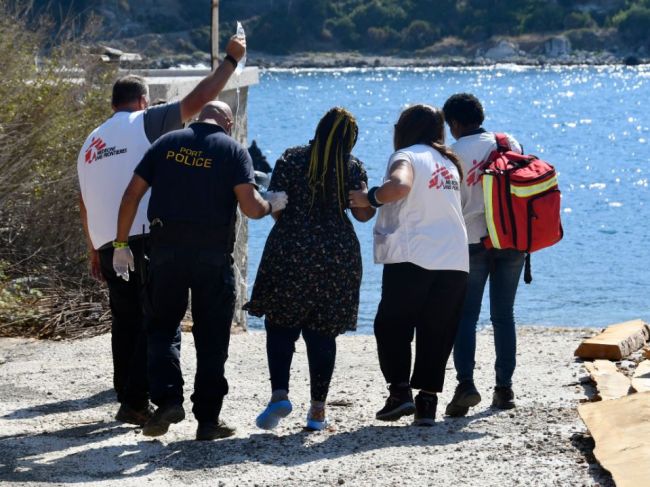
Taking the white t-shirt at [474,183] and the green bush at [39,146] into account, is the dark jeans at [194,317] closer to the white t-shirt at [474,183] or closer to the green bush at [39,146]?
the white t-shirt at [474,183]

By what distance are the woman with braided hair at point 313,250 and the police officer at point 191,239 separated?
0.49ft

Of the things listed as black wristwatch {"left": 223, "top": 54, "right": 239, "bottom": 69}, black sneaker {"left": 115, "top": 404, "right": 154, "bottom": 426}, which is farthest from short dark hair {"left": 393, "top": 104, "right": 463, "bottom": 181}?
black sneaker {"left": 115, "top": 404, "right": 154, "bottom": 426}

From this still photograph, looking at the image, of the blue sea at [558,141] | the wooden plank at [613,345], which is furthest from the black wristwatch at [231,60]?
the blue sea at [558,141]

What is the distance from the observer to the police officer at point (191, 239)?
20.1 feet

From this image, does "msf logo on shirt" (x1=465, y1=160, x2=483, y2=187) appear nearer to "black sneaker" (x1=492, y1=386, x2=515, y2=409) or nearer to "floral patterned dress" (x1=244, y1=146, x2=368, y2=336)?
"floral patterned dress" (x1=244, y1=146, x2=368, y2=336)

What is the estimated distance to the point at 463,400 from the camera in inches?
269

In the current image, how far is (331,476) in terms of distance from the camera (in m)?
5.68

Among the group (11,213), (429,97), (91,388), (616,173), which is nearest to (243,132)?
(11,213)

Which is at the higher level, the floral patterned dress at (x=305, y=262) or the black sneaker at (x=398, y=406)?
the floral patterned dress at (x=305, y=262)

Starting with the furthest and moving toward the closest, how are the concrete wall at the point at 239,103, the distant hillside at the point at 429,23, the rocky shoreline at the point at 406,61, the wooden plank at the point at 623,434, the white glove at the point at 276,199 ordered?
the rocky shoreline at the point at 406,61 → the distant hillside at the point at 429,23 → the concrete wall at the point at 239,103 → the white glove at the point at 276,199 → the wooden plank at the point at 623,434

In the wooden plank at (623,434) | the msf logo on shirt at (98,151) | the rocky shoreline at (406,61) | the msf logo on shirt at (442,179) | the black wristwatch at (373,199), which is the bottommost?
the rocky shoreline at (406,61)

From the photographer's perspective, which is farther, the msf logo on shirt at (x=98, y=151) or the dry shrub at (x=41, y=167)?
the dry shrub at (x=41, y=167)

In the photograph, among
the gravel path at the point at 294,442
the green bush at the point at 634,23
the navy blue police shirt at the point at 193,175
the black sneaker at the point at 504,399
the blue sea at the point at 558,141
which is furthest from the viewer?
the green bush at the point at 634,23

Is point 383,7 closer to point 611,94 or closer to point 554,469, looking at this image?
point 611,94
